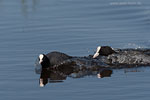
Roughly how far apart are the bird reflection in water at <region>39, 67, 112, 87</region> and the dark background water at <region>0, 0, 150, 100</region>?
0.78 feet

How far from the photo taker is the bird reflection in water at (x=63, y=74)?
13.2 m

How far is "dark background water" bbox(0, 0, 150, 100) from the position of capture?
464 inches

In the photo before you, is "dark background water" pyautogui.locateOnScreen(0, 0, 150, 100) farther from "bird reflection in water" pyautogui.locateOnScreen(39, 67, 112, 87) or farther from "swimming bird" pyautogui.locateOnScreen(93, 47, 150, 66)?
"swimming bird" pyautogui.locateOnScreen(93, 47, 150, 66)

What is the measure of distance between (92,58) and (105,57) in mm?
434

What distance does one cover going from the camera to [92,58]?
14492mm

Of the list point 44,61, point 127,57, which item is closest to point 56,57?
point 44,61

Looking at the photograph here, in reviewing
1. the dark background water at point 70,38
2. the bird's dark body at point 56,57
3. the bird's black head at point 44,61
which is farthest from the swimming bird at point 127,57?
the bird's black head at point 44,61

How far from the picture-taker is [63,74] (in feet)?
45.2

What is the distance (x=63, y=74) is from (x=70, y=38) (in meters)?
2.87

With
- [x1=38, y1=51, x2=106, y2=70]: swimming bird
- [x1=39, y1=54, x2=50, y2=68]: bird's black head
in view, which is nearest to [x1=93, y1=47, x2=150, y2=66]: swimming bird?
[x1=38, y1=51, x2=106, y2=70]: swimming bird

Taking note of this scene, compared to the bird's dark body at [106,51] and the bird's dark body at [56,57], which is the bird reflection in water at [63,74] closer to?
the bird's dark body at [56,57]

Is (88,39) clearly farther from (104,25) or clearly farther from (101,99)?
(101,99)

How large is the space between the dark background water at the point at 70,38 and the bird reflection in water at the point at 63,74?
24cm

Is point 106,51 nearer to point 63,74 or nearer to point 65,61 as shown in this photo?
point 65,61
